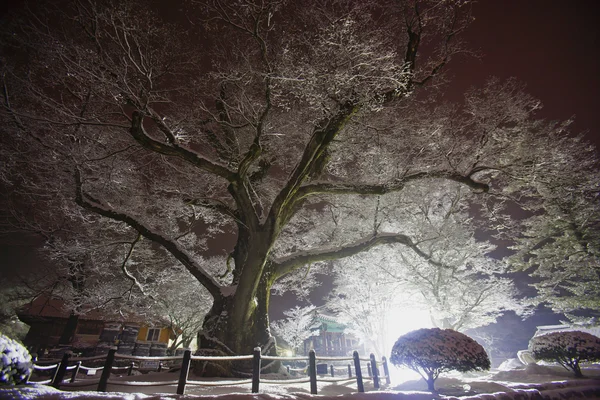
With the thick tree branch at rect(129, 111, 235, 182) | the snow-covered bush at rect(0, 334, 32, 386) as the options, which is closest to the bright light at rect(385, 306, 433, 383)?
the thick tree branch at rect(129, 111, 235, 182)

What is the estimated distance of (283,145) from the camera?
12172mm

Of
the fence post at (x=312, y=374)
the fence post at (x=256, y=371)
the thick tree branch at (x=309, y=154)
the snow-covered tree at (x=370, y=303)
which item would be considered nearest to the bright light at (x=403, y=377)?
the fence post at (x=312, y=374)

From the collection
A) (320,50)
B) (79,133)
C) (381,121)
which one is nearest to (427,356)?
(381,121)

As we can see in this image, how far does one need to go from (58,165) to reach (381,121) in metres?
11.8

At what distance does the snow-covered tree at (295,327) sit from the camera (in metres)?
36.3

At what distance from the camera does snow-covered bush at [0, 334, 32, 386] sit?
373cm

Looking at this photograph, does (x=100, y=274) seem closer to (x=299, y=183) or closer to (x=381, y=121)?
(x=299, y=183)

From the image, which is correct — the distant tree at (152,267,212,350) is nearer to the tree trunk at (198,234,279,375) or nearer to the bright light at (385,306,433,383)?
the tree trunk at (198,234,279,375)

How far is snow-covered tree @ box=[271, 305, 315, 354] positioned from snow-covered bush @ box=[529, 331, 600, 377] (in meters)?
28.3

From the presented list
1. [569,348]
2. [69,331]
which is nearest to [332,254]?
[569,348]

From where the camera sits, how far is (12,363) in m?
3.85

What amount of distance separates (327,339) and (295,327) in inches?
232

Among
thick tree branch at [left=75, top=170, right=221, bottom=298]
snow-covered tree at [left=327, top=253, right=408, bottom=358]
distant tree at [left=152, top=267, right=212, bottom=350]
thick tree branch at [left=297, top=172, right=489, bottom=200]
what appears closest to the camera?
thick tree branch at [left=75, top=170, right=221, bottom=298]

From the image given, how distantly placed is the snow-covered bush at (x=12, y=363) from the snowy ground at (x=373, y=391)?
319mm
